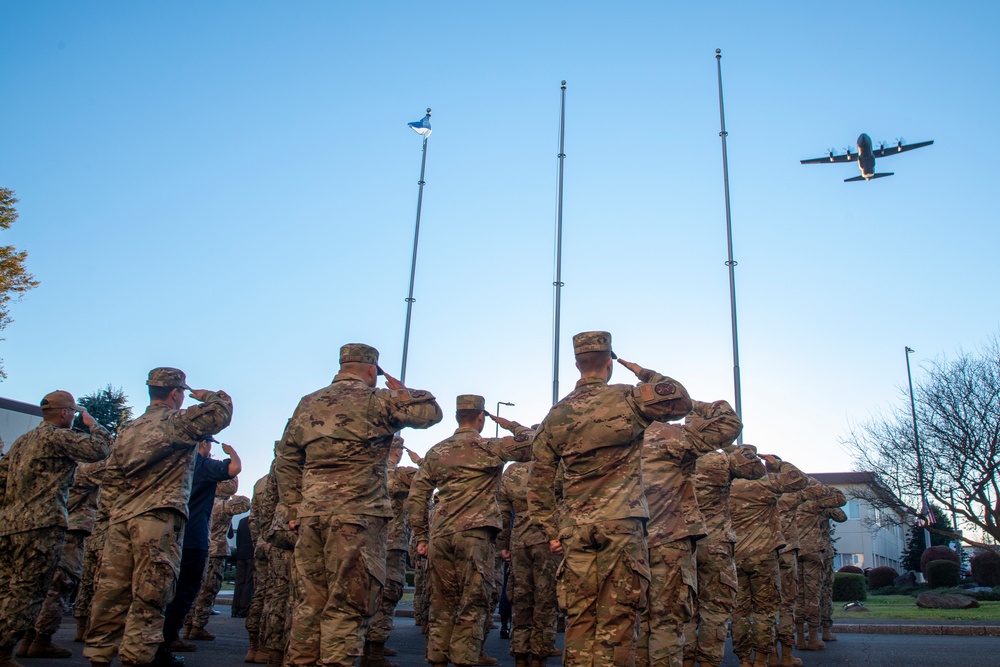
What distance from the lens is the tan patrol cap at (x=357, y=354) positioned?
656 cm

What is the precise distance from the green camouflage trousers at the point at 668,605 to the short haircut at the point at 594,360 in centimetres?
172

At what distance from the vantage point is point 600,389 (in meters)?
5.91

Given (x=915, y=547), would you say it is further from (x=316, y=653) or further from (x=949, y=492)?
(x=316, y=653)

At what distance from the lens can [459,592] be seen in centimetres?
770

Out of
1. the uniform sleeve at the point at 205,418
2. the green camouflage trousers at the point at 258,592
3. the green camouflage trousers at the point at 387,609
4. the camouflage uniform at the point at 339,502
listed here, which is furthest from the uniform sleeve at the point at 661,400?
the green camouflage trousers at the point at 258,592

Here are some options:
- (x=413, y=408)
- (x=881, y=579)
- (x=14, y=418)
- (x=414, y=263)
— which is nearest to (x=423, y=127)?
(x=414, y=263)

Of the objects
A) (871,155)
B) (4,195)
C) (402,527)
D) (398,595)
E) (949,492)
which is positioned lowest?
(398,595)

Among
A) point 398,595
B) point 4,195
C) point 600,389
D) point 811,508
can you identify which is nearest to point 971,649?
point 811,508

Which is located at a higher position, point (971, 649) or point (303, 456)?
point (303, 456)

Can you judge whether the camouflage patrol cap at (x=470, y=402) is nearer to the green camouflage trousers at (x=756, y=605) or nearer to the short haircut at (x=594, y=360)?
the short haircut at (x=594, y=360)

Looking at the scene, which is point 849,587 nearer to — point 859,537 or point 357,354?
point 357,354

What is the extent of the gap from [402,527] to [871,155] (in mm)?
36363

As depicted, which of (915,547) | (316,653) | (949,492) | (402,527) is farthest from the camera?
(915,547)

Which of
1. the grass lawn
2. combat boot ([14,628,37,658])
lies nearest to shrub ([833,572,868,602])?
the grass lawn
